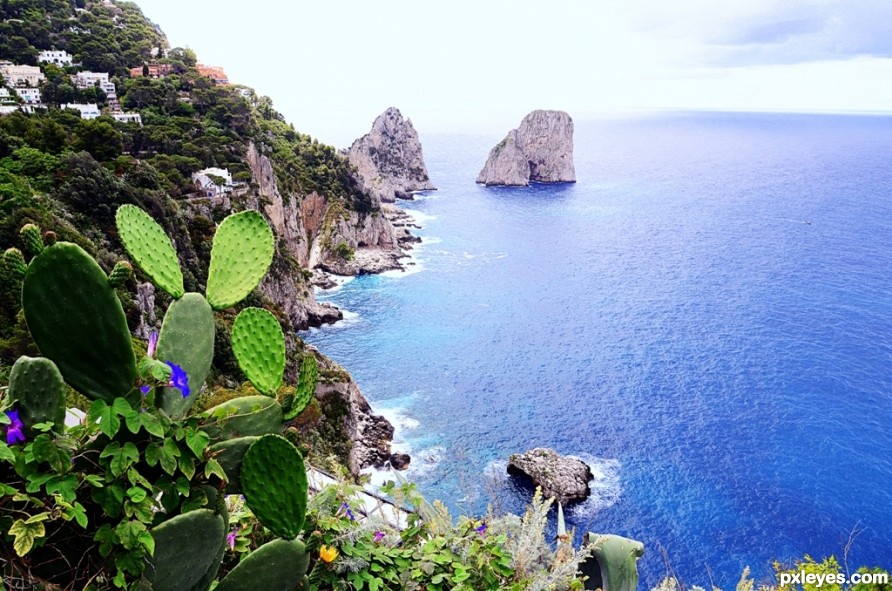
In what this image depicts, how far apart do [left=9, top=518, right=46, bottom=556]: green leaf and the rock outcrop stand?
27284 millimetres

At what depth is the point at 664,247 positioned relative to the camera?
73.4m

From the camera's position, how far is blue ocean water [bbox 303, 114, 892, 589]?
2811 cm

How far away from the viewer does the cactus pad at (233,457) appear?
2.88m

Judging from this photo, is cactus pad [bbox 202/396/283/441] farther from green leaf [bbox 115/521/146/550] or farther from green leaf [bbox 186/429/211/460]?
green leaf [bbox 115/521/146/550]

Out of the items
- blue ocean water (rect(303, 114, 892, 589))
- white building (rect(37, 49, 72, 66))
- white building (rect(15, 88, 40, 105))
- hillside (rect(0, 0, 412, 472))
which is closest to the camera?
hillside (rect(0, 0, 412, 472))

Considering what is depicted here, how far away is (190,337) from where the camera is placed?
3.06 m

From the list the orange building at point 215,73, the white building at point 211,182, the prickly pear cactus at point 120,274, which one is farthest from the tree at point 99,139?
the orange building at point 215,73

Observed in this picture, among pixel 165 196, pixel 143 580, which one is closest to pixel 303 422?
pixel 165 196

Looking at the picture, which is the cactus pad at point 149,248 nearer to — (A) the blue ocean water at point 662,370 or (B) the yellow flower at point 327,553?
(B) the yellow flower at point 327,553

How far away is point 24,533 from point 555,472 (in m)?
28.9

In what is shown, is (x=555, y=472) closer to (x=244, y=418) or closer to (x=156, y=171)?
(x=156, y=171)

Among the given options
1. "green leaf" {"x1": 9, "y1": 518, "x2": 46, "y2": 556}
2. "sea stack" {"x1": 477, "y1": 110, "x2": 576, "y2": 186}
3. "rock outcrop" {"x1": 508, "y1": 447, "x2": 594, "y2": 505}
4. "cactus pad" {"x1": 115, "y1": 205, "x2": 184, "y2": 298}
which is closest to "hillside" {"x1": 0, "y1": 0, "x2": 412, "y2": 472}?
"cactus pad" {"x1": 115, "y1": 205, "x2": 184, "y2": 298}

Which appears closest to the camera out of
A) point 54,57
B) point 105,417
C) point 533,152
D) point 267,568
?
point 105,417

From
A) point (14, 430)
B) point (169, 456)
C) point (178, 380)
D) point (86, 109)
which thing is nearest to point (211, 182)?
point (86, 109)
